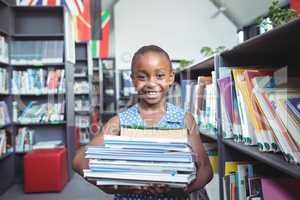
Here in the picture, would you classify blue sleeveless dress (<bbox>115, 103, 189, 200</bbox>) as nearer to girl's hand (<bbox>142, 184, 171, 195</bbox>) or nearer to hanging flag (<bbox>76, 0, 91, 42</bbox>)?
girl's hand (<bbox>142, 184, 171, 195</bbox>)

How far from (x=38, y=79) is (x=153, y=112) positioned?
9.28ft

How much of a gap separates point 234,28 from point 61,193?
5.45 meters

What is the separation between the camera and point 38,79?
11.5ft

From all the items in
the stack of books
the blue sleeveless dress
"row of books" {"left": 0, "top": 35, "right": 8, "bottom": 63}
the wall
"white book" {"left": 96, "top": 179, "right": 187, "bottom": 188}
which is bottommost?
"white book" {"left": 96, "top": 179, "right": 187, "bottom": 188}

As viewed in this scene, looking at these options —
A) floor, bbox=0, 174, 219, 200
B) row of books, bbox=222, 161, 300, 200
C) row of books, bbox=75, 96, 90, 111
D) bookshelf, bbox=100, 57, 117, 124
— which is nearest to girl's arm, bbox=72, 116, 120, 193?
row of books, bbox=222, 161, 300, 200

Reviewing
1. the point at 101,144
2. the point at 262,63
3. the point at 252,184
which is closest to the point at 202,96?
the point at 262,63

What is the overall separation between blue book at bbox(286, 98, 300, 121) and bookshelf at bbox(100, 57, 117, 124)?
594 cm

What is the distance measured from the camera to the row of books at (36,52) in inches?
137

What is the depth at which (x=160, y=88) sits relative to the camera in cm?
92

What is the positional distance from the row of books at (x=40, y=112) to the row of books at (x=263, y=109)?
2.62 metres

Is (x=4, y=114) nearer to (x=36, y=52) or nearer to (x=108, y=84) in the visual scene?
(x=36, y=52)

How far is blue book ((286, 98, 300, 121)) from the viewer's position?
0.82 metres

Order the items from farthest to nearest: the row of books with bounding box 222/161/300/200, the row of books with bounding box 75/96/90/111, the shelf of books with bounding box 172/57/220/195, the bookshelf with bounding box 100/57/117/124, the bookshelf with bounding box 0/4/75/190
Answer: the bookshelf with bounding box 100/57/117/124, the row of books with bounding box 75/96/90/111, the bookshelf with bounding box 0/4/75/190, the shelf of books with bounding box 172/57/220/195, the row of books with bounding box 222/161/300/200

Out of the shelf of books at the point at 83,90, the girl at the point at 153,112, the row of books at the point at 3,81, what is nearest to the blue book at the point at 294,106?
the girl at the point at 153,112
